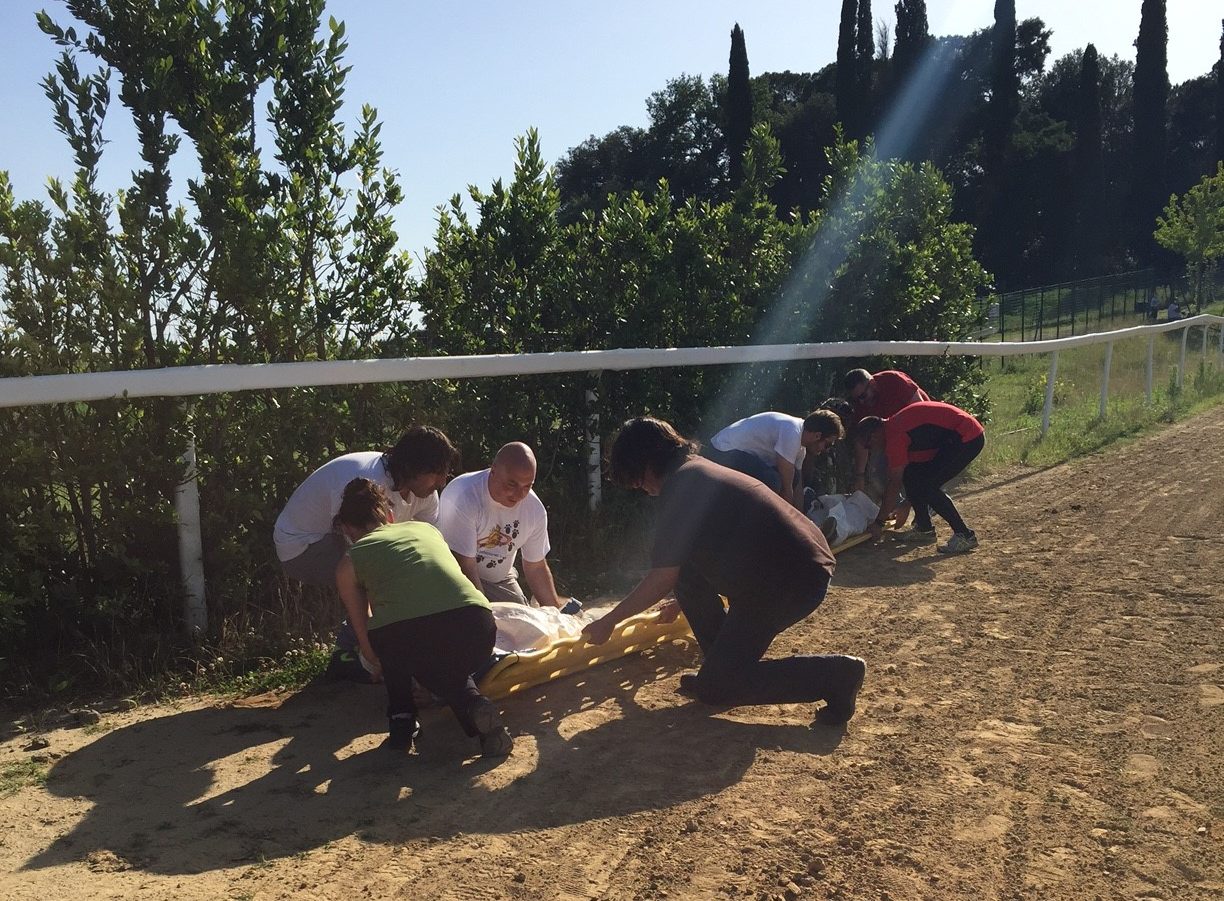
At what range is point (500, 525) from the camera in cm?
584

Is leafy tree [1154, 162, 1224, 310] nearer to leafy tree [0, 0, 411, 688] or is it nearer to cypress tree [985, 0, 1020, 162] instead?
cypress tree [985, 0, 1020, 162]

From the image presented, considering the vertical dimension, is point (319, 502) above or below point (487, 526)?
above

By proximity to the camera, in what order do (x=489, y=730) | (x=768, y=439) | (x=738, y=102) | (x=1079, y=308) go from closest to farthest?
(x=489, y=730)
(x=768, y=439)
(x=1079, y=308)
(x=738, y=102)

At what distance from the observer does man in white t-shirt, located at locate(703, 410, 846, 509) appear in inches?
316

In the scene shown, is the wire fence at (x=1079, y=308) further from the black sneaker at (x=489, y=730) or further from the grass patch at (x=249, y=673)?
the black sneaker at (x=489, y=730)

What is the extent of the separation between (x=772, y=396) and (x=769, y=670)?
528 centimetres

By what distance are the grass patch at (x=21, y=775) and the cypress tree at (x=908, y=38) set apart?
171ft

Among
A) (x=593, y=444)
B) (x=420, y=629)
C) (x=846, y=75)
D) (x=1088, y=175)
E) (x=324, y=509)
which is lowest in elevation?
(x=420, y=629)

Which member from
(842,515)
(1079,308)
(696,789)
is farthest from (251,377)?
(1079,308)

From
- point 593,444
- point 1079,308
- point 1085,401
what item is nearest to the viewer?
point 593,444

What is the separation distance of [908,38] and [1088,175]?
1034 cm

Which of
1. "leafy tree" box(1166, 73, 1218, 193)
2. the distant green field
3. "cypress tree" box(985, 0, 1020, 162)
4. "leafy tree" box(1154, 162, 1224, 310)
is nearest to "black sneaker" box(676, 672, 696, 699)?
the distant green field

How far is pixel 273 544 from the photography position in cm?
582

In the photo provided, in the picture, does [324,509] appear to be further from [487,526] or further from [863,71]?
[863,71]
